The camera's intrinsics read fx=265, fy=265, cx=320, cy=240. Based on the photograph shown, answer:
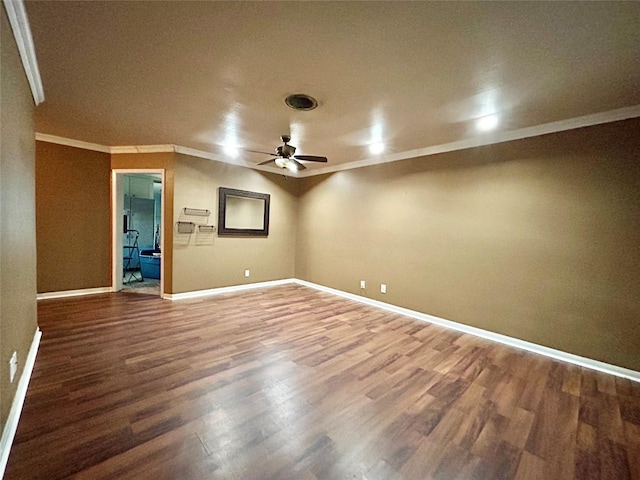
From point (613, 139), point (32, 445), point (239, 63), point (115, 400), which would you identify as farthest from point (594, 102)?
point (32, 445)

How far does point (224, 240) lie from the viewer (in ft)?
16.9

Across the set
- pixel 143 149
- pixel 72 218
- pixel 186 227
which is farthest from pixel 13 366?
pixel 143 149

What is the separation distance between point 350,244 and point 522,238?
269 cm

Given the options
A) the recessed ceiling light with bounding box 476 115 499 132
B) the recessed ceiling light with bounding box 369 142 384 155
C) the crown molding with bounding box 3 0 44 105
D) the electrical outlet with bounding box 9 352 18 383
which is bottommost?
the electrical outlet with bounding box 9 352 18 383

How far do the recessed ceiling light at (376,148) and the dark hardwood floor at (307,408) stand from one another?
2688 millimetres

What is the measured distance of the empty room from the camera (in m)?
1.56

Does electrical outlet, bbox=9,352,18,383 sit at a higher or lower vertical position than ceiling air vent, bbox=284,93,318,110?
lower

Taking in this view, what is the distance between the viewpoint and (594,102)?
245 cm

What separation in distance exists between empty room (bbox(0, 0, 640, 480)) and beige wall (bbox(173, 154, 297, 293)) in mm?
53

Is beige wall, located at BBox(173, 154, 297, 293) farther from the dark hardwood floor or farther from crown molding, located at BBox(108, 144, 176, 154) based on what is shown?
the dark hardwood floor

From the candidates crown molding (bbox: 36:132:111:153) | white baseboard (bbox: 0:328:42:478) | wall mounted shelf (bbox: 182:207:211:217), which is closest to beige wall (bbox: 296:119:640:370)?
wall mounted shelf (bbox: 182:207:211:217)

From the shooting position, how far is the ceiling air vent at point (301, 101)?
8.29 feet

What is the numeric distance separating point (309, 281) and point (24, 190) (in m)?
4.63

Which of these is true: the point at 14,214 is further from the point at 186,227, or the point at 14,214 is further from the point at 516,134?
the point at 516,134
